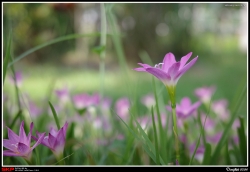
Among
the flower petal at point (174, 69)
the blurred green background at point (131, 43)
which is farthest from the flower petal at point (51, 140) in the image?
the blurred green background at point (131, 43)

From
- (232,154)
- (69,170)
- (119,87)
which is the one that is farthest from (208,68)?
(69,170)

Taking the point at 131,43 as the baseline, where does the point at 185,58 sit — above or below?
above

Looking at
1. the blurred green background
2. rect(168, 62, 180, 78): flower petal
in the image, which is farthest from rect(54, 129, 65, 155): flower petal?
the blurred green background

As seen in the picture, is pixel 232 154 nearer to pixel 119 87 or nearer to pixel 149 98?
pixel 149 98

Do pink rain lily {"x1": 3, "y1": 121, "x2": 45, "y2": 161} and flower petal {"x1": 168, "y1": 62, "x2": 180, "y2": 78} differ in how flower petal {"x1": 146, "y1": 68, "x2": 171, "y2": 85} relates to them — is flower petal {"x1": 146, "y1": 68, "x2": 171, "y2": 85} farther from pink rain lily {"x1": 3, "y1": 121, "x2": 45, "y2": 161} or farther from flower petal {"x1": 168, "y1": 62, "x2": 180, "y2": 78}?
pink rain lily {"x1": 3, "y1": 121, "x2": 45, "y2": 161}

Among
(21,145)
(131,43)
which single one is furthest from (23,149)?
(131,43)

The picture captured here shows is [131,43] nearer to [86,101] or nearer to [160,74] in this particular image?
[86,101]
